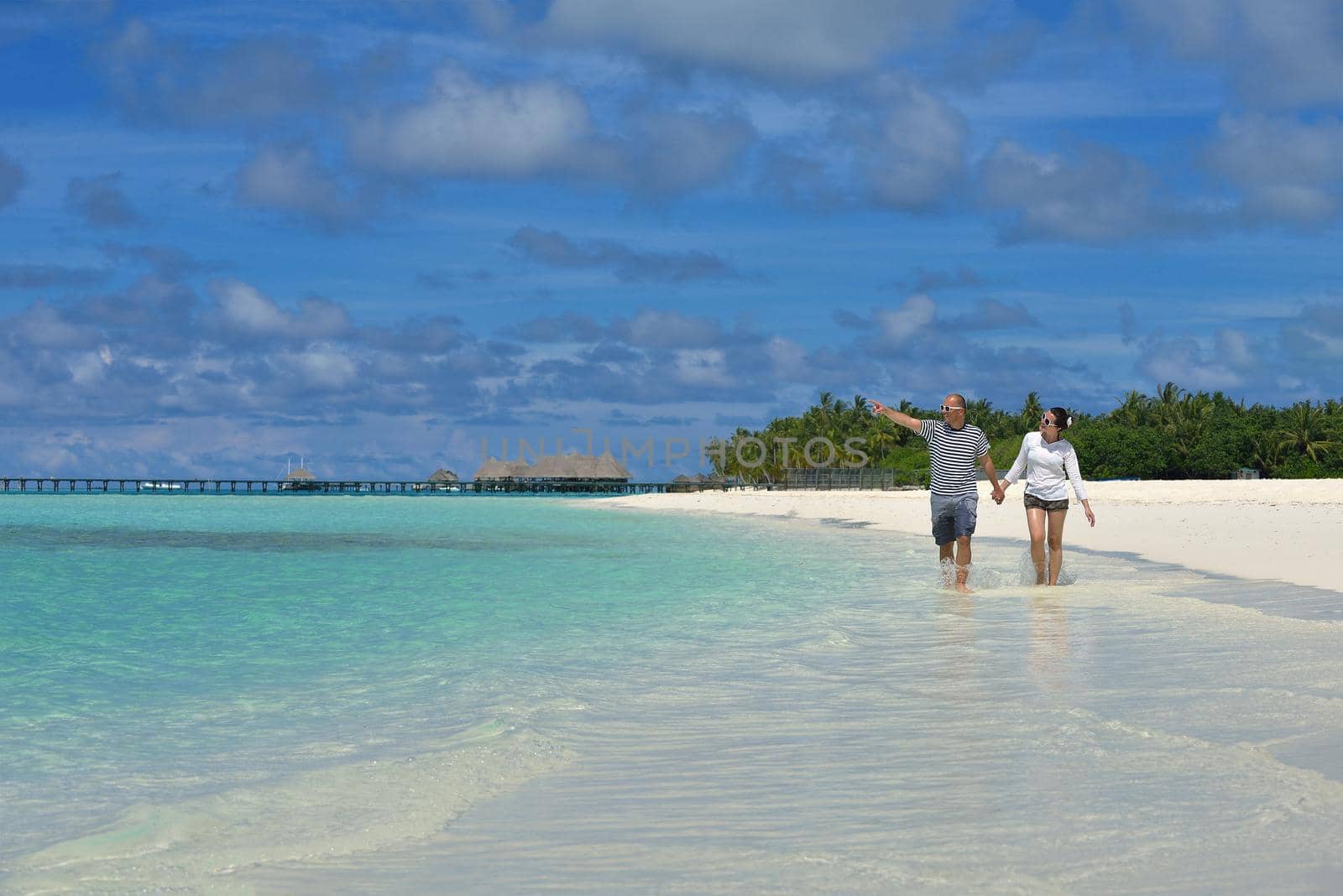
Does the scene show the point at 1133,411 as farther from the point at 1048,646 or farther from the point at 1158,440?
the point at 1048,646

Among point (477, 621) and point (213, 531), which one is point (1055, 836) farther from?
point (213, 531)

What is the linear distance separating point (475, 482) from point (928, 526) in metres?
123

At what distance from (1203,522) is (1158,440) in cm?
6405

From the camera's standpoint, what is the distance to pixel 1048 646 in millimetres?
7945

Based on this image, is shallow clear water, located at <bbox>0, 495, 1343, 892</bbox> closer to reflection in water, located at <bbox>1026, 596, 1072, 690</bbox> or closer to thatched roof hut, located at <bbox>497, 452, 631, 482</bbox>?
reflection in water, located at <bbox>1026, 596, 1072, 690</bbox>

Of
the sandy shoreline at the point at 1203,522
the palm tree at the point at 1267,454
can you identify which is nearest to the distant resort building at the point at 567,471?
the palm tree at the point at 1267,454

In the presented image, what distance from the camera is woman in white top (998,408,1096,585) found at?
11.5m

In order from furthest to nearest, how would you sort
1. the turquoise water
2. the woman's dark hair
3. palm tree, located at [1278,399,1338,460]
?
1. palm tree, located at [1278,399,1338,460]
2. the woman's dark hair
3. the turquoise water

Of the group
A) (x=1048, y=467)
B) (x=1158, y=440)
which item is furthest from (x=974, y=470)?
(x=1158, y=440)

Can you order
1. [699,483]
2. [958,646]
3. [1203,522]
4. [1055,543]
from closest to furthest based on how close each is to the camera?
[958,646]
[1055,543]
[1203,522]
[699,483]

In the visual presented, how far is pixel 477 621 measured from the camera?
1170cm

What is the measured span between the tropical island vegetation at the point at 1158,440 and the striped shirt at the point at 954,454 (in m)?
64.8

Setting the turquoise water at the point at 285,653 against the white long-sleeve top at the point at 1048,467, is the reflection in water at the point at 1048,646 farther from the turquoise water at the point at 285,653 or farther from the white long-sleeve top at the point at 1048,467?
the turquoise water at the point at 285,653

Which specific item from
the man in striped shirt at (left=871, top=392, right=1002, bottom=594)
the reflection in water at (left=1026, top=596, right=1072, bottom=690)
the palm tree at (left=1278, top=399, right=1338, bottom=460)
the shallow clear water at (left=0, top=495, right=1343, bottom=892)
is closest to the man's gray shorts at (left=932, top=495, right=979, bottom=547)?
the man in striped shirt at (left=871, top=392, right=1002, bottom=594)
